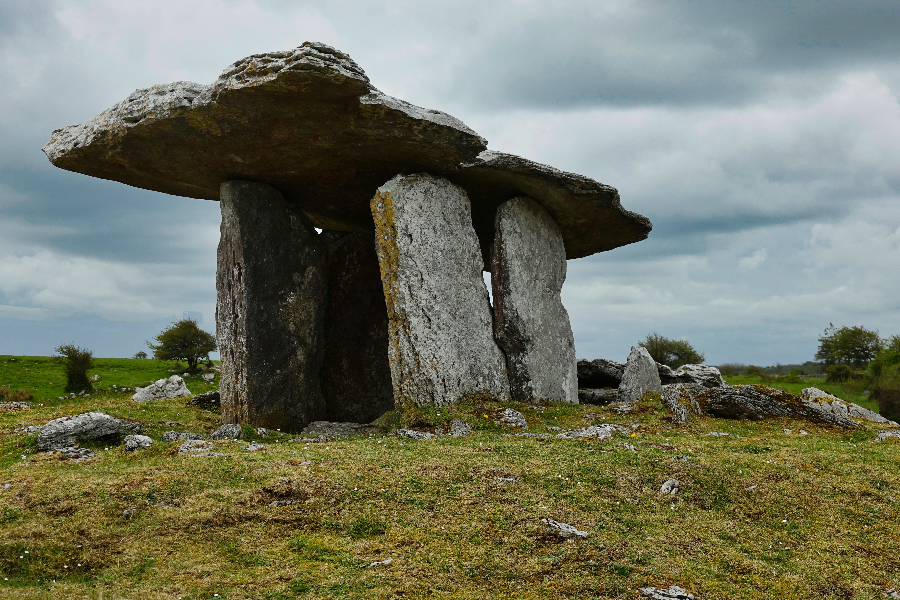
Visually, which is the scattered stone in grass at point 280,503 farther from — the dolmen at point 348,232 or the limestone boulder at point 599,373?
the limestone boulder at point 599,373

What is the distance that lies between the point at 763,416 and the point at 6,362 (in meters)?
37.9

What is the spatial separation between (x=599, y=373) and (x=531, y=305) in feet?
21.7

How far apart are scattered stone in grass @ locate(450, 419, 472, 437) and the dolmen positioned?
1.31 meters

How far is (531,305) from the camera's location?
17.0m

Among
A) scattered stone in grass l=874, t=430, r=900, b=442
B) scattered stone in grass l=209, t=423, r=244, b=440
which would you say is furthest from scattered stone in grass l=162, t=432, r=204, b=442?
scattered stone in grass l=874, t=430, r=900, b=442

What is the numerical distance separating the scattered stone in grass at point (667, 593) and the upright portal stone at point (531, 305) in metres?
10.3

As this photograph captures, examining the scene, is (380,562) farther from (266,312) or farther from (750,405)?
(750,405)

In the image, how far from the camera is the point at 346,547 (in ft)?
21.4

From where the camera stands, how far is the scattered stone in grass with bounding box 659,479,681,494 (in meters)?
7.95

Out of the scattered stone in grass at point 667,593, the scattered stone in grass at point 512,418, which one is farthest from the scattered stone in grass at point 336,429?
the scattered stone in grass at point 667,593

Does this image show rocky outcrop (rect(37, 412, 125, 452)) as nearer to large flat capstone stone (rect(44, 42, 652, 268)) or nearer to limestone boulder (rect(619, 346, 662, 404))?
large flat capstone stone (rect(44, 42, 652, 268))

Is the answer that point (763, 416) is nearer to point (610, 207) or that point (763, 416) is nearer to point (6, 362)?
point (610, 207)

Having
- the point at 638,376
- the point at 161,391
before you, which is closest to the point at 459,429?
the point at 638,376

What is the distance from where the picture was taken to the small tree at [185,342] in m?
38.6
